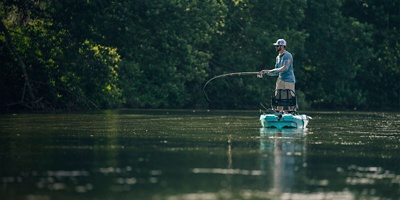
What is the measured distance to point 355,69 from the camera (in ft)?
201

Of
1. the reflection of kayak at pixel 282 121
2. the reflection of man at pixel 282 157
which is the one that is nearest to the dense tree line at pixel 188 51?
the reflection of kayak at pixel 282 121

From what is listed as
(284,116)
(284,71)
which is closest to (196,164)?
(284,116)

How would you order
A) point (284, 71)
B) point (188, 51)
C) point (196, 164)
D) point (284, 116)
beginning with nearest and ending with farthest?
point (196, 164), point (284, 116), point (284, 71), point (188, 51)

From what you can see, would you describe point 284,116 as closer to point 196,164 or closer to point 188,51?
point 196,164

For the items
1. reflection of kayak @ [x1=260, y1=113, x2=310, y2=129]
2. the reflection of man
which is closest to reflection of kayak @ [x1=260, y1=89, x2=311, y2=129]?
reflection of kayak @ [x1=260, y1=113, x2=310, y2=129]

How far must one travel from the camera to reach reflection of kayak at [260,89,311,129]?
27.9 metres

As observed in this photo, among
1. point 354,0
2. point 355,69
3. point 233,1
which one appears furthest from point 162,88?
point 354,0

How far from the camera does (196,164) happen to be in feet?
54.5

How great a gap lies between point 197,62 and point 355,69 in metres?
11.3

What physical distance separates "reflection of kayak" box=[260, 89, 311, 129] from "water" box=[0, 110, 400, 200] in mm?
1093

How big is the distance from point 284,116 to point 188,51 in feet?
82.2

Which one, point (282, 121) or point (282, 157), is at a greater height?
point (282, 121)

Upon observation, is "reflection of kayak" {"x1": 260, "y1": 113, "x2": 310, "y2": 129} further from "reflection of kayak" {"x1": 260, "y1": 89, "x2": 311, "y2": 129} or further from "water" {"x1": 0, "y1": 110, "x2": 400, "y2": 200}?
"water" {"x1": 0, "y1": 110, "x2": 400, "y2": 200}

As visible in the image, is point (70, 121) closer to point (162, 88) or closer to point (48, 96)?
point (48, 96)
